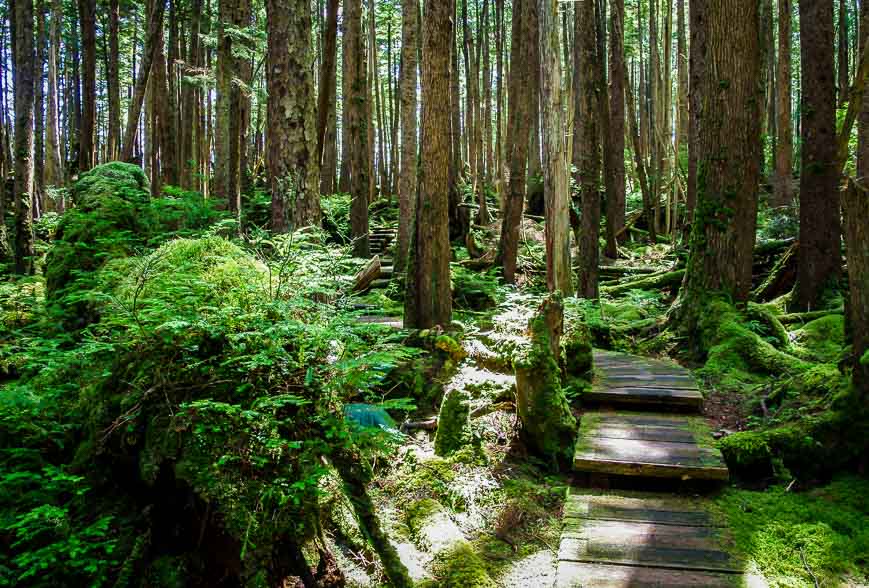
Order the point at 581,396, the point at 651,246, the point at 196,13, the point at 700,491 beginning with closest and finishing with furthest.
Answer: the point at 700,491, the point at 581,396, the point at 651,246, the point at 196,13

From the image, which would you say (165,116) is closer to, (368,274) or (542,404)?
(368,274)

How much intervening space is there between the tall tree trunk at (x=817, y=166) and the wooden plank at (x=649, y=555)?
659cm

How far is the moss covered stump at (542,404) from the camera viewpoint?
210 inches

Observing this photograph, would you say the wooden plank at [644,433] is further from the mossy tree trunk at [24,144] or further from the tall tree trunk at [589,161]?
the mossy tree trunk at [24,144]

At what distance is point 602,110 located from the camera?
14250 mm

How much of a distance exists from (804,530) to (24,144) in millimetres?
14229

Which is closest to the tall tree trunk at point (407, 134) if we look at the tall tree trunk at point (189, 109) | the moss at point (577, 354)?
the moss at point (577, 354)

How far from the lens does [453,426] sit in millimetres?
5324

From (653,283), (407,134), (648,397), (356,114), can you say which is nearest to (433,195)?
(648,397)

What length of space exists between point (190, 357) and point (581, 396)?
13.6ft

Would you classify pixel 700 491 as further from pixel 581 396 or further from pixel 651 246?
pixel 651 246

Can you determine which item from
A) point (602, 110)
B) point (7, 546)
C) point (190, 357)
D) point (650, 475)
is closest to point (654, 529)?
point (650, 475)

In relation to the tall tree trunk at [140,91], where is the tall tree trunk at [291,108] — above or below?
below

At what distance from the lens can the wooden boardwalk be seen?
3584mm
